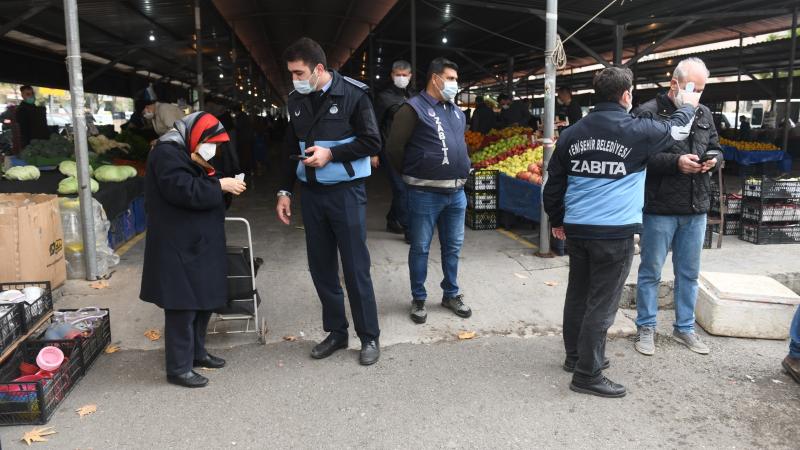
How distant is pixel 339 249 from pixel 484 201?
4.36 meters

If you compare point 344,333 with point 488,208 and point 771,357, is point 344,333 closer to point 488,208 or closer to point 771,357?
point 771,357

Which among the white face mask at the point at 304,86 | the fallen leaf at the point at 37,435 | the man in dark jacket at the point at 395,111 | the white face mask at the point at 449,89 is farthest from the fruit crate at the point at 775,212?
the fallen leaf at the point at 37,435

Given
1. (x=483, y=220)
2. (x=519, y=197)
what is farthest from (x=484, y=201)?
(x=519, y=197)

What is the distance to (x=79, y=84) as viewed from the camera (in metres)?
5.59

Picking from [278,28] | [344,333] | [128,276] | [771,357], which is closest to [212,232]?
[344,333]

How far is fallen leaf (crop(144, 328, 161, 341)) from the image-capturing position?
15.2 ft

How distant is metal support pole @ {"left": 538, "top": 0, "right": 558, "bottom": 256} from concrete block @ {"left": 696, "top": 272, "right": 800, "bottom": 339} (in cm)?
173

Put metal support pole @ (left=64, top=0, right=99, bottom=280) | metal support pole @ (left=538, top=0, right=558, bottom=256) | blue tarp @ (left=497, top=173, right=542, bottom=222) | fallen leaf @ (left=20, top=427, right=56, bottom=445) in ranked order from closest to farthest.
→ 1. fallen leaf @ (left=20, top=427, right=56, bottom=445)
2. metal support pole @ (left=64, top=0, right=99, bottom=280)
3. metal support pole @ (left=538, top=0, right=558, bottom=256)
4. blue tarp @ (left=497, top=173, right=542, bottom=222)

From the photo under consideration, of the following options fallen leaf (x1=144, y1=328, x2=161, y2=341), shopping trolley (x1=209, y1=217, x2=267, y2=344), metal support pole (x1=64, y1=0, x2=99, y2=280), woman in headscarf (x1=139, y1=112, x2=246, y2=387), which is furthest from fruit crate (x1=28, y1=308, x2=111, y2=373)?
metal support pole (x1=64, y1=0, x2=99, y2=280)

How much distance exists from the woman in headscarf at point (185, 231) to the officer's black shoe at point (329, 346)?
0.79 metres

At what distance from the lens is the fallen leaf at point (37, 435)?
128 inches

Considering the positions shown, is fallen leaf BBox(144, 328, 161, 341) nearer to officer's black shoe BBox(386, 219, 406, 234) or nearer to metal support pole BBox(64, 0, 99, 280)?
metal support pole BBox(64, 0, 99, 280)

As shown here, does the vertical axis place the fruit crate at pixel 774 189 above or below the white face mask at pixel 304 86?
below

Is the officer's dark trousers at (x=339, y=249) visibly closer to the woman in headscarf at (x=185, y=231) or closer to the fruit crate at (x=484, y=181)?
the woman in headscarf at (x=185, y=231)
